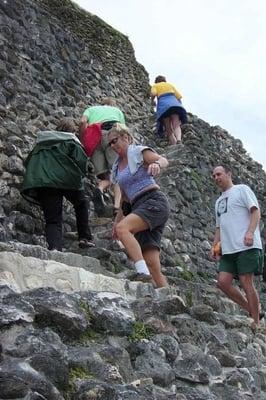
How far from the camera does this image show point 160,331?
4.19 m

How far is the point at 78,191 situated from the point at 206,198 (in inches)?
179

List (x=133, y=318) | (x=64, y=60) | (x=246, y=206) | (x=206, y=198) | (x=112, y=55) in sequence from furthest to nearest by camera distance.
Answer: (x=112, y=55) → (x=64, y=60) → (x=206, y=198) → (x=246, y=206) → (x=133, y=318)

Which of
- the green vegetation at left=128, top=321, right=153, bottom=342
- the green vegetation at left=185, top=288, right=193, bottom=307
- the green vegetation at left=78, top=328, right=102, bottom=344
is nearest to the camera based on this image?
the green vegetation at left=78, top=328, right=102, bottom=344

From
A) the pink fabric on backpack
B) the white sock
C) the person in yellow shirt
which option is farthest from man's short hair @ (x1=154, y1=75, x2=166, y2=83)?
the white sock

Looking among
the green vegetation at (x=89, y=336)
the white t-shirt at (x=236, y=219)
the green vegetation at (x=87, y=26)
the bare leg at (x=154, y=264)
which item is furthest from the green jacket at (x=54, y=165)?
the green vegetation at (x=87, y=26)

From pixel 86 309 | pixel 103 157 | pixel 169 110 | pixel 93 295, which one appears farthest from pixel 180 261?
pixel 86 309

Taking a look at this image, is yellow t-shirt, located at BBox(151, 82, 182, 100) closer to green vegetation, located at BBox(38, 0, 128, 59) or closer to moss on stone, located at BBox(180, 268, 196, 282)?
green vegetation, located at BBox(38, 0, 128, 59)

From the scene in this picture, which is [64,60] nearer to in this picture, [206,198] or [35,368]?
[206,198]

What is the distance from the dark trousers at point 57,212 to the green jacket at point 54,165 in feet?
0.25

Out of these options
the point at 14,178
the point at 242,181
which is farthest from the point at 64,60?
the point at 14,178

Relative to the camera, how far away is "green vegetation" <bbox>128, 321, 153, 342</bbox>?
3928 mm

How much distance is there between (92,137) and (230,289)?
2.93 m

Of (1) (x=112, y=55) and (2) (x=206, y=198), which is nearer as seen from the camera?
(2) (x=206, y=198)

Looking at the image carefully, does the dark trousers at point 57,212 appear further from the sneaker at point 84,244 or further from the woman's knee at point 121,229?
the woman's knee at point 121,229
